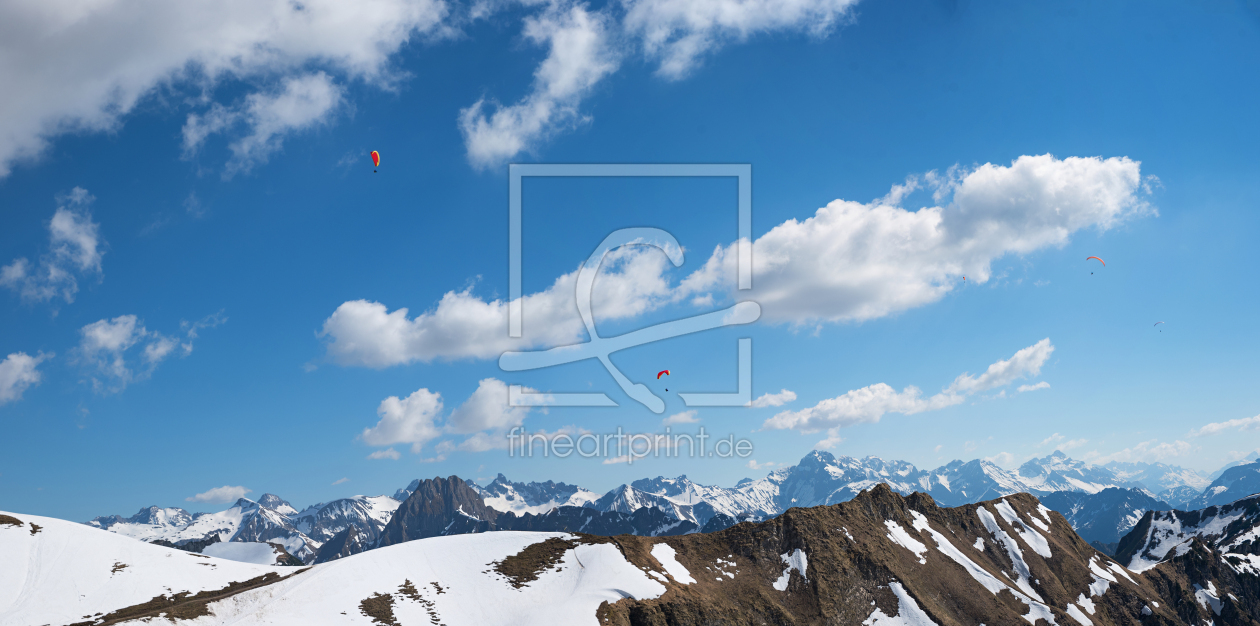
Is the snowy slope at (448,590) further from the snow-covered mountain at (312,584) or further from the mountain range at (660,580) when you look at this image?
the mountain range at (660,580)

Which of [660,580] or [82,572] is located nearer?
[82,572]

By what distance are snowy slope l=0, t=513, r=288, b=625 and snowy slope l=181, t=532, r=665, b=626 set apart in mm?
20009

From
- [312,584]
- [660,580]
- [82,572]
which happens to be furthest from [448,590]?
[82,572]

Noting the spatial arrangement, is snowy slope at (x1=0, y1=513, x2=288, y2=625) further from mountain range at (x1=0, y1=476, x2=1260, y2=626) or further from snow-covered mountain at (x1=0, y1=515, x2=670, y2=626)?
mountain range at (x1=0, y1=476, x2=1260, y2=626)

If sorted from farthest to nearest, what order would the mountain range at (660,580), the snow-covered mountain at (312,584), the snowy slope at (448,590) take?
the mountain range at (660,580)
the snow-covered mountain at (312,584)
the snowy slope at (448,590)

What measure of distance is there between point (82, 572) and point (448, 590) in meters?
56.3

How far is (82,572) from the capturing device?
317 ft

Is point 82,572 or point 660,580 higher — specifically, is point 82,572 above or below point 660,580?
above

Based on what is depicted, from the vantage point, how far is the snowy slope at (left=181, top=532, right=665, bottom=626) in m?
83.7

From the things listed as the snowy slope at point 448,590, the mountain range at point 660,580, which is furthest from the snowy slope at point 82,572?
the snowy slope at point 448,590

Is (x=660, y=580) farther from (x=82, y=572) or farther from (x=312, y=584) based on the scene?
(x=82, y=572)

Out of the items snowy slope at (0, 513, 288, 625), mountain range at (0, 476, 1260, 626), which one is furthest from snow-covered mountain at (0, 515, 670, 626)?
mountain range at (0, 476, 1260, 626)

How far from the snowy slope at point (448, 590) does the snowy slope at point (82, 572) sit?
2001 cm

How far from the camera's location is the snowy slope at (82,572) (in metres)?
86.6
